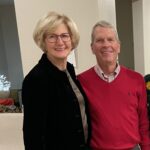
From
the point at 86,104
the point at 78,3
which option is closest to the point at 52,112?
the point at 86,104

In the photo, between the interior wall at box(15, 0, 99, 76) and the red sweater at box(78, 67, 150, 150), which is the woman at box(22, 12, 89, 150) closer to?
the red sweater at box(78, 67, 150, 150)

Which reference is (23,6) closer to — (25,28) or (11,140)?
(25,28)

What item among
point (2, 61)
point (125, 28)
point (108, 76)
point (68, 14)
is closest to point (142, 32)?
point (125, 28)

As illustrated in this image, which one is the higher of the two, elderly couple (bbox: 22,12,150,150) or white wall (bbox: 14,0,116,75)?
white wall (bbox: 14,0,116,75)

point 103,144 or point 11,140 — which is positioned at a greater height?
point 103,144

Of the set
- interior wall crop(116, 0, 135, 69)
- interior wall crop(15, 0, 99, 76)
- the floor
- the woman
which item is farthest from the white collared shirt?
interior wall crop(116, 0, 135, 69)

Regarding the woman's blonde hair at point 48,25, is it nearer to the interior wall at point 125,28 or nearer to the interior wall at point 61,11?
the interior wall at point 61,11

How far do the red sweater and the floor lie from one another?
168 centimetres

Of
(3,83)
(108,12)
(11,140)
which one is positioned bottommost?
(11,140)

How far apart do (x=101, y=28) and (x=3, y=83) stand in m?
2.53

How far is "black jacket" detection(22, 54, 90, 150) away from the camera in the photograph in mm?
1208

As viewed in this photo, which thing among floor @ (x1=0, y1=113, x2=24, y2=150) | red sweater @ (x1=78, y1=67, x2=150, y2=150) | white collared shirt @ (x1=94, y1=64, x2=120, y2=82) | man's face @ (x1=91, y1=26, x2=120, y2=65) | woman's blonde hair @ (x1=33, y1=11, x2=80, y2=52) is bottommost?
floor @ (x1=0, y1=113, x2=24, y2=150)

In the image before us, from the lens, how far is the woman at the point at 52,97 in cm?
121

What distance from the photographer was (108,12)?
2494mm
